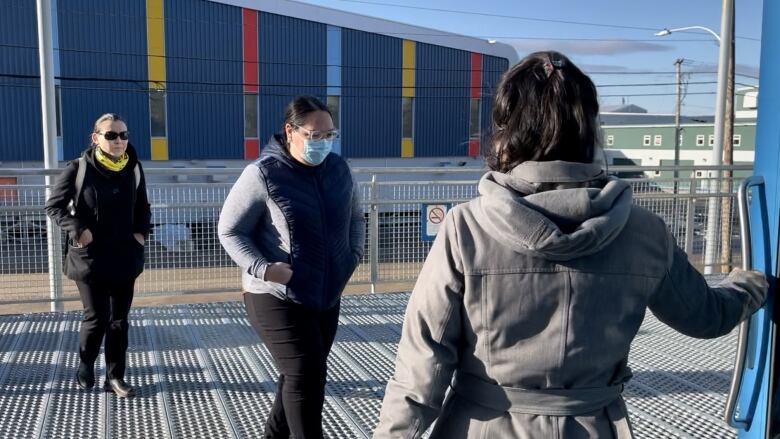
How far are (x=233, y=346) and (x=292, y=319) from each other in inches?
99.4

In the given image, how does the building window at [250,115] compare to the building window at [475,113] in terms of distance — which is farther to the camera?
the building window at [475,113]

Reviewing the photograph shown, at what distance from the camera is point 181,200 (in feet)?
23.5

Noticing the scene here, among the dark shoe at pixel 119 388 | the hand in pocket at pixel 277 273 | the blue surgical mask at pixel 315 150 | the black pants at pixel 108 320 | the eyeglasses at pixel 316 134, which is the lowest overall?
the dark shoe at pixel 119 388

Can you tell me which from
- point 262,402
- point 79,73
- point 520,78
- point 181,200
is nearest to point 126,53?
point 79,73

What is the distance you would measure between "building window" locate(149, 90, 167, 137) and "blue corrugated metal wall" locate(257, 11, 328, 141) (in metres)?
3.31

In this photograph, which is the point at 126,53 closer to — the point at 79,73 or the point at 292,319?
the point at 79,73

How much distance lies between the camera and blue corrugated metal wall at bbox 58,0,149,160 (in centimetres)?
2230

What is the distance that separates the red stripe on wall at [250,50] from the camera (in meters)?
24.4

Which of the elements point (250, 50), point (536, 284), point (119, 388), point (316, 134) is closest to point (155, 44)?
point (250, 50)

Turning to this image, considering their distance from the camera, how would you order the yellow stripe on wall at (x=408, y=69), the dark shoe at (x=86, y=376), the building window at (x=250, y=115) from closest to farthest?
the dark shoe at (x=86, y=376)
the building window at (x=250, y=115)
the yellow stripe on wall at (x=408, y=69)

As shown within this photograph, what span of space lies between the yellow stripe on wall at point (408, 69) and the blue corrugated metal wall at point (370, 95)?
24 cm

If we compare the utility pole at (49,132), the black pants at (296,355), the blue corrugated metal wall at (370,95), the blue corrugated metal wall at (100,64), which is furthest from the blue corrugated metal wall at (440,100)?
the black pants at (296,355)

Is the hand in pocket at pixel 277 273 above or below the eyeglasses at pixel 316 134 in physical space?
below

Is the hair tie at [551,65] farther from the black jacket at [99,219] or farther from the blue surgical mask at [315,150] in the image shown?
the black jacket at [99,219]
